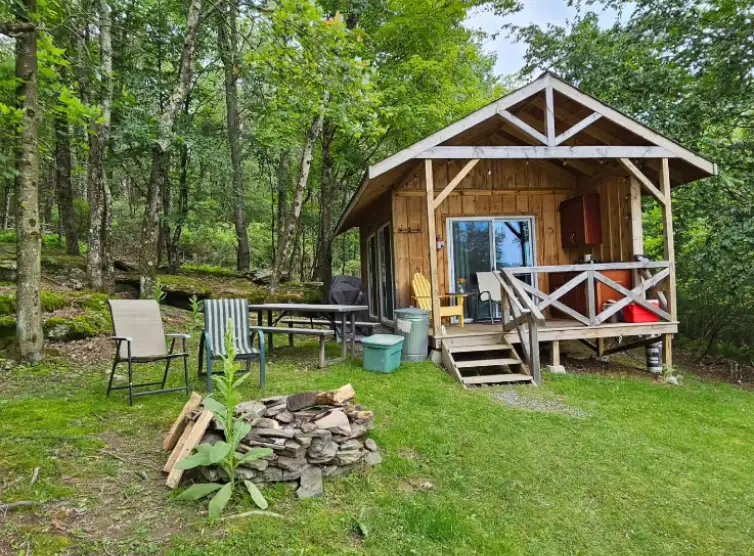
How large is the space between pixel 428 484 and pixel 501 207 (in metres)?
5.95

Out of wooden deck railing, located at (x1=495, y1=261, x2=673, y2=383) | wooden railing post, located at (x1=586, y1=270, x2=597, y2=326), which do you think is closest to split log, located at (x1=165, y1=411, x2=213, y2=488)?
wooden deck railing, located at (x1=495, y1=261, x2=673, y2=383)

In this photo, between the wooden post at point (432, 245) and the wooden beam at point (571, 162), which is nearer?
the wooden post at point (432, 245)

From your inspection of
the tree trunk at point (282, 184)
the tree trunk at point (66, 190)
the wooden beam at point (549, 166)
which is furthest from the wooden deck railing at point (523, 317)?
the tree trunk at point (282, 184)

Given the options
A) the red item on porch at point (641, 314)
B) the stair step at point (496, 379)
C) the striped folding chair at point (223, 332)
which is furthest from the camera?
the red item on porch at point (641, 314)

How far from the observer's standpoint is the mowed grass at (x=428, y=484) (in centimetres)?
223

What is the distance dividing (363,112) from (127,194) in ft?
50.4

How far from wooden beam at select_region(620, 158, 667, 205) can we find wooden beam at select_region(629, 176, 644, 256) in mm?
379

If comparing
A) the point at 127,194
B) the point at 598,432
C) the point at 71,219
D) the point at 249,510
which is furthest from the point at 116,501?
the point at 127,194

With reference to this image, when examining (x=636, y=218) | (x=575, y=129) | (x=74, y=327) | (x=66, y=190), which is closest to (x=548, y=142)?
(x=575, y=129)

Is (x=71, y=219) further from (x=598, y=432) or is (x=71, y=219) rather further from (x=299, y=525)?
(x=598, y=432)

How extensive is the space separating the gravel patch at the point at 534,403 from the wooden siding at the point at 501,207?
2.87 m

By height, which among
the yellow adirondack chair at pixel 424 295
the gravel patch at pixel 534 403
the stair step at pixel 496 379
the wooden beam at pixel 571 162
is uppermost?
the wooden beam at pixel 571 162

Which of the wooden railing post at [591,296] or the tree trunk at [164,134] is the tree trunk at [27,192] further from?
the wooden railing post at [591,296]

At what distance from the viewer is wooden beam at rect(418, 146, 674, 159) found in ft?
19.9
